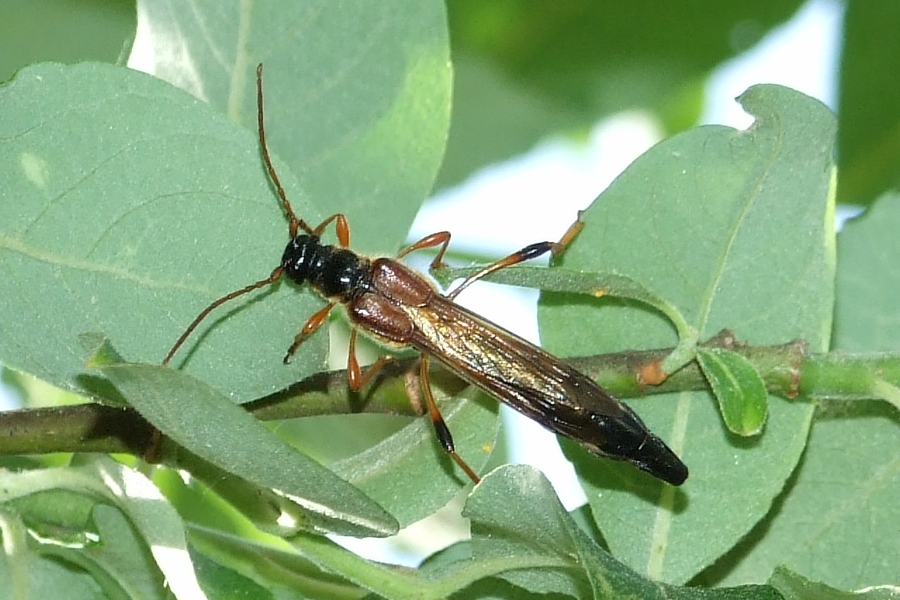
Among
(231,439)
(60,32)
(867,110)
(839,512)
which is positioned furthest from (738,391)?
(60,32)

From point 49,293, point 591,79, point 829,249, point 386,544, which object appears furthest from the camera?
point 386,544

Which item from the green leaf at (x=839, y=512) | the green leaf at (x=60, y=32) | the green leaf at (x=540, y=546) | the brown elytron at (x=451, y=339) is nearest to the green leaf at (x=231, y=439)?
the green leaf at (x=540, y=546)

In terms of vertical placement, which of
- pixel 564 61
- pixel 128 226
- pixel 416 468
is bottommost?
pixel 416 468

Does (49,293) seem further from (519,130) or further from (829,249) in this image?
(519,130)

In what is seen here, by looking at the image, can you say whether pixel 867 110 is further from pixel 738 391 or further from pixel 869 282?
pixel 738 391

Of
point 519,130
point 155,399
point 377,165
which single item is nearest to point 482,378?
point 377,165

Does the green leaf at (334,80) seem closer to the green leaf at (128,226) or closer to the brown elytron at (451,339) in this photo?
the brown elytron at (451,339)

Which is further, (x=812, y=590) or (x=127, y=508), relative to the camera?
(x=127, y=508)
